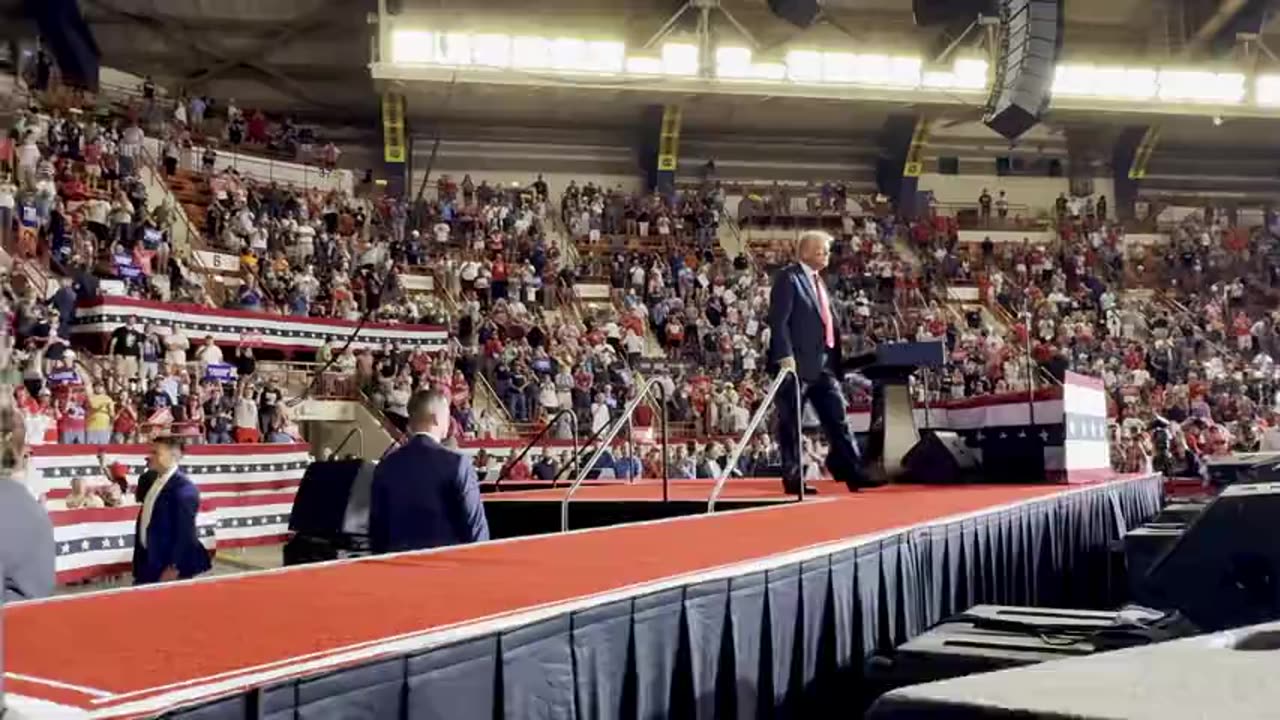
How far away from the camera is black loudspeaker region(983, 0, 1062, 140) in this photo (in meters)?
16.5

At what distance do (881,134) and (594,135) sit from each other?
6755 mm

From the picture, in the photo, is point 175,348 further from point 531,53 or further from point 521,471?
point 531,53

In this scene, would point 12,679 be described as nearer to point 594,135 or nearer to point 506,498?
point 506,498

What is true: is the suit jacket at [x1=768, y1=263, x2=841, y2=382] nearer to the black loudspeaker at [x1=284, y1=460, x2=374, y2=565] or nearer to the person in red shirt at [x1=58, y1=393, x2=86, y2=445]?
the black loudspeaker at [x1=284, y1=460, x2=374, y2=565]

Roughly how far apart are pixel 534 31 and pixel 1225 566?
20488 millimetres

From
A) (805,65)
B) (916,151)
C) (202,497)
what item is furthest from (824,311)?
(916,151)

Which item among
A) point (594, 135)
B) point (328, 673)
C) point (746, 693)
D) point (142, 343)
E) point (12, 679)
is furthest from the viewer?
point (594, 135)

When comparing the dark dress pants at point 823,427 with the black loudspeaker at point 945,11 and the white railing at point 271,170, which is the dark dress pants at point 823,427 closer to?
the black loudspeaker at point 945,11

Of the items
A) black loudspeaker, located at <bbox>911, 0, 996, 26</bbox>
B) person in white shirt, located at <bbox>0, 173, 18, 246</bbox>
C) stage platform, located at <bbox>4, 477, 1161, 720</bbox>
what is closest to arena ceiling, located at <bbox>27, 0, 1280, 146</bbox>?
black loudspeaker, located at <bbox>911, 0, 996, 26</bbox>

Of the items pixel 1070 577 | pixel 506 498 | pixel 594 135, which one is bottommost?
pixel 1070 577

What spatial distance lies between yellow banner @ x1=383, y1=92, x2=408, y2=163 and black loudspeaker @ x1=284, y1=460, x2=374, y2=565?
16329 millimetres

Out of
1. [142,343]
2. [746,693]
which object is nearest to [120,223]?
[142,343]

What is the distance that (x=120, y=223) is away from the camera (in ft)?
54.5

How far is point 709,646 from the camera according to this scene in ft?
10.5
